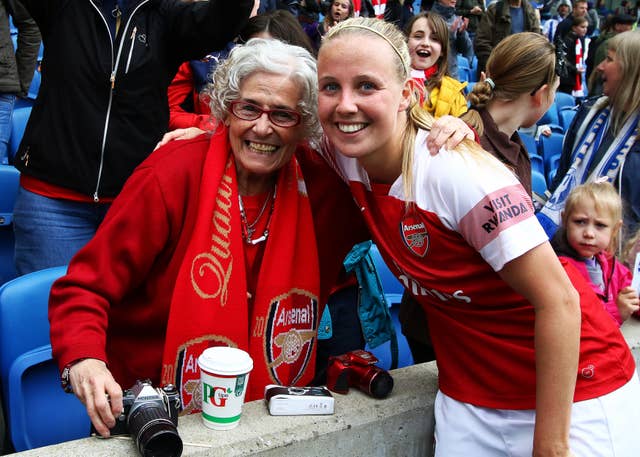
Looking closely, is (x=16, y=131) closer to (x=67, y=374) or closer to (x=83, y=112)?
(x=83, y=112)

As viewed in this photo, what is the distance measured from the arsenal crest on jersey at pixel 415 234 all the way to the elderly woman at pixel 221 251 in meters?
0.45

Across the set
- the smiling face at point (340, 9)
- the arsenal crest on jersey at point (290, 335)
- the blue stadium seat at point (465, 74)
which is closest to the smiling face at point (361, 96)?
the arsenal crest on jersey at point (290, 335)

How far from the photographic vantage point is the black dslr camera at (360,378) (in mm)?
1946

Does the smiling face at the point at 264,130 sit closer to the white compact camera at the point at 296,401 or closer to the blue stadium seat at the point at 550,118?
the white compact camera at the point at 296,401

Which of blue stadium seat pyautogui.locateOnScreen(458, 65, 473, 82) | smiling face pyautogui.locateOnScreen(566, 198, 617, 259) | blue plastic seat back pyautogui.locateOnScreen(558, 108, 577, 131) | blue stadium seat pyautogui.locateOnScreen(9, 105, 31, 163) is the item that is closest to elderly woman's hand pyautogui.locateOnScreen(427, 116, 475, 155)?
smiling face pyautogui.locateOnScreen(566, 198, 617, 259)

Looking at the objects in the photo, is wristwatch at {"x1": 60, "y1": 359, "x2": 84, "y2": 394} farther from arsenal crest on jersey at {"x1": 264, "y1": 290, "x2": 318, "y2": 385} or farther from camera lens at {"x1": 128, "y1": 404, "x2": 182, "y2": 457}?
arsenal crest on jersey at {"x1": 264, "y1": 290, "x2": 318, "y2": 385}

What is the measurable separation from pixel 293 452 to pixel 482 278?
2.21ft

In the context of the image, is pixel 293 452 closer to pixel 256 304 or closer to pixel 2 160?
pixel 256 304

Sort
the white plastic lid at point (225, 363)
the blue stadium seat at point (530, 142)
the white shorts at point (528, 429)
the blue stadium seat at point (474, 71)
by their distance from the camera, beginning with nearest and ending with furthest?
the white plastic lid at point (225, 363) < the white shorts at point (528, 429) < the blue stadium seat at point (530, 142) < the blue stadium seat at point (474, 71)

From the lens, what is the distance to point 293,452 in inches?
68.1

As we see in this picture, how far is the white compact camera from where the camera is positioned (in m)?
1.79

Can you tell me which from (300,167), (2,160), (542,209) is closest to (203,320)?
(300,167)

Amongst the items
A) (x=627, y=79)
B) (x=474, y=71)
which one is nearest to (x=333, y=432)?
(x=627, y=79)

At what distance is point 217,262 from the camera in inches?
75.9
